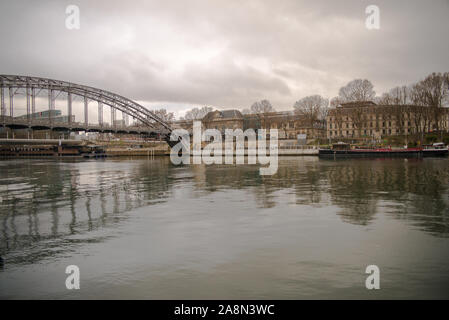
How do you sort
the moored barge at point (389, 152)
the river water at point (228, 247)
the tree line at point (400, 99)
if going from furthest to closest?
the tree line at point (400, 99) → the moored barge at point (389, 152) → the river water at point (228, 247)

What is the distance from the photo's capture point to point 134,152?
94562mm

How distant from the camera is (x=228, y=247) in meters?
9.10

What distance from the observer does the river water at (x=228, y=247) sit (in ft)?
21.8

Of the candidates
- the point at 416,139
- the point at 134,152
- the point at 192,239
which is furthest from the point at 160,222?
the point at 134,152

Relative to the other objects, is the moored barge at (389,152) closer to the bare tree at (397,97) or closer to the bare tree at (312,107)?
the bare tree at (397,97)

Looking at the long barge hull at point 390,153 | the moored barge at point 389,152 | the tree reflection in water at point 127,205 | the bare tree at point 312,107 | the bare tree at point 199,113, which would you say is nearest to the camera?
the tree reflection in water at point 127,205

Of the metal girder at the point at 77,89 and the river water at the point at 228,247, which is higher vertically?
the metal girder at the point at 77,89

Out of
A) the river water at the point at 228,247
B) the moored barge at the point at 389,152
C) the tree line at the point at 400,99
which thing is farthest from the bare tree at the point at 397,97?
the river water at the point at 228,247

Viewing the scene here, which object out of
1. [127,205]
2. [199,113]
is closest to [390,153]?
[127,205]

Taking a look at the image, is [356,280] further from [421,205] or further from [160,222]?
[421,205]

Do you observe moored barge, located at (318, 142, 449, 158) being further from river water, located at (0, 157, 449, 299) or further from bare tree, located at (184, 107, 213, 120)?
bare tree, located at (184, 107, 213, 120)

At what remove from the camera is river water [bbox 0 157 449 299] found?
21.8 feet

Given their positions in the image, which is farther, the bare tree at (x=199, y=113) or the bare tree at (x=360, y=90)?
the bare tree at (x=199, y=113)

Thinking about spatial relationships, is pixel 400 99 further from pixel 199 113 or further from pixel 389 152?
pixel 199 113
